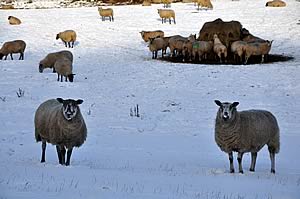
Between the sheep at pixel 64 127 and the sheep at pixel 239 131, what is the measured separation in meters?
2.80

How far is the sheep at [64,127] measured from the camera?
434 inches

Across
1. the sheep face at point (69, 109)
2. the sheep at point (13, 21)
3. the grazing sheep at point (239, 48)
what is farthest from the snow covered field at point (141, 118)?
the grazing sheep at point (239, 48)

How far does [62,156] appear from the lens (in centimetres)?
1127

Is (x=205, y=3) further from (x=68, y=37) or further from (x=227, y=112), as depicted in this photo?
(x=227, y=112)

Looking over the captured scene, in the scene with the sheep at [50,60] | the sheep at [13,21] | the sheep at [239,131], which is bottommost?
the sheep at [239,131]

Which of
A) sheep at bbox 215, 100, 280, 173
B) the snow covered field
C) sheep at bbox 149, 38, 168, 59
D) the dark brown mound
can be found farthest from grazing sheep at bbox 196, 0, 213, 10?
sheep at bbox 215, 100, 280, 173

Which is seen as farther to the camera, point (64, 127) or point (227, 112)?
point (64, 127)

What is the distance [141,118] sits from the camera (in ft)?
58.1

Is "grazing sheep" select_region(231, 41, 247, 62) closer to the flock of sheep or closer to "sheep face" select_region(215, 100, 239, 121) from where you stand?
the flock of sheep

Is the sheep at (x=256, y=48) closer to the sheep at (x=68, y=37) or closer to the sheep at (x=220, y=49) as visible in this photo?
the sheep at (x=220, y=49)

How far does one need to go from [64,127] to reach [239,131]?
348 cm

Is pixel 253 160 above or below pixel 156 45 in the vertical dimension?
below

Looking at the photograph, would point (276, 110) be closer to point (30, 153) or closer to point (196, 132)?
point (196, 132)

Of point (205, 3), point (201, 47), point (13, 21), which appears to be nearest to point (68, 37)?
point (13, 21)
